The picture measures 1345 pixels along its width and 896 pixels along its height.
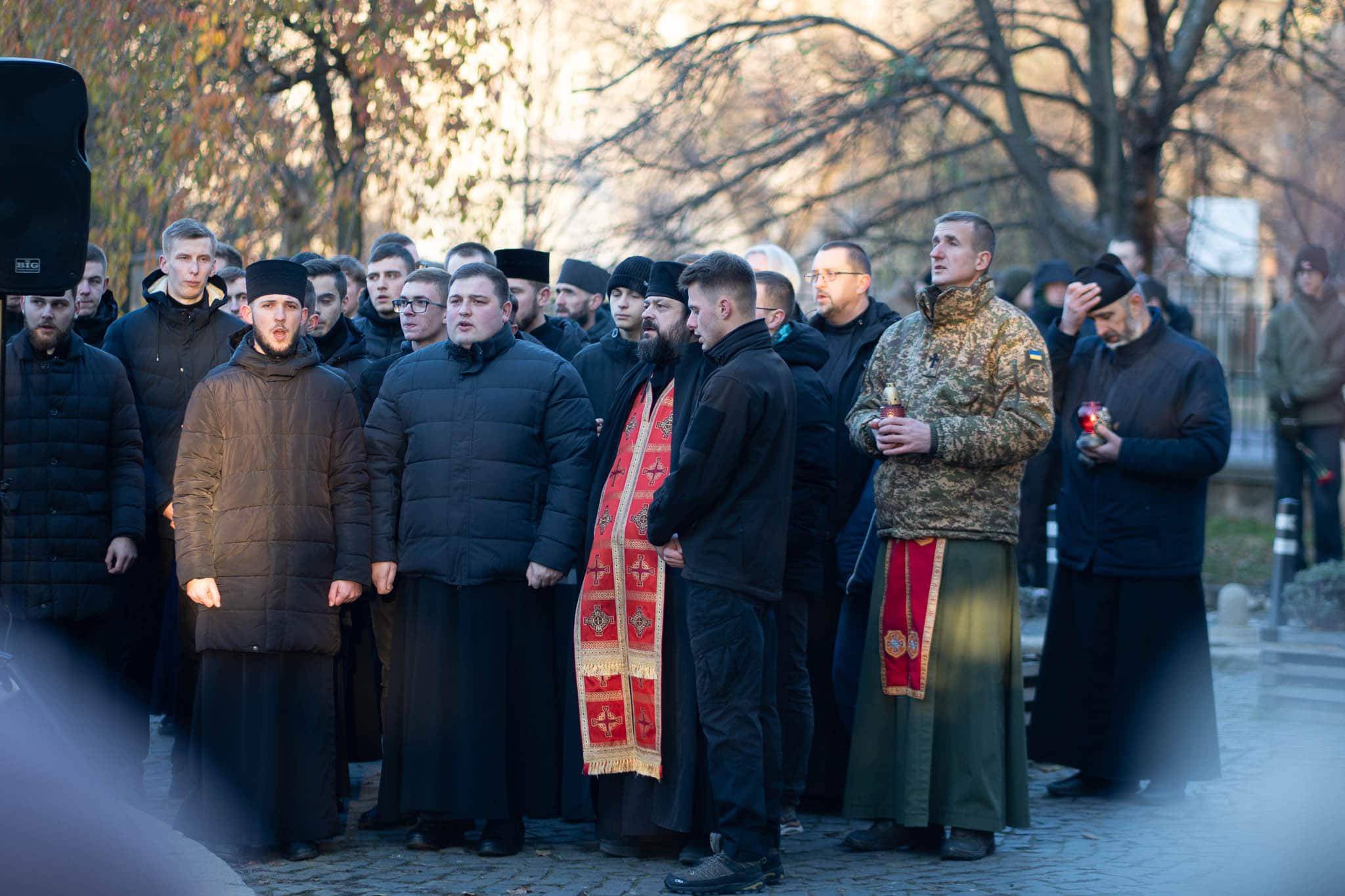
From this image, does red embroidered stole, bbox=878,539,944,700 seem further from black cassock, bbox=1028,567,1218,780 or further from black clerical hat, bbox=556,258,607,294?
black clerical hat, bbox=556,258,607,294

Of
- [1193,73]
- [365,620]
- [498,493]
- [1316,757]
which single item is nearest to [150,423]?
[365,620]

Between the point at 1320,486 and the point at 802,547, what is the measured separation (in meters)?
6.94

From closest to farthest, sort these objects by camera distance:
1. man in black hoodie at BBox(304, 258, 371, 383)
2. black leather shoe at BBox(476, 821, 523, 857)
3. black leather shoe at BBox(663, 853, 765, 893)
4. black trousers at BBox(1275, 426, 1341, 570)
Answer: black leather shoe at BBox(663, 853, 765, 893), black leather shoe at BBox(476, 821, 523, 857), man in black hoodie at BBox(304, 258, 371, 383), black trousers at BBox(1275, 426, 1341, 570)

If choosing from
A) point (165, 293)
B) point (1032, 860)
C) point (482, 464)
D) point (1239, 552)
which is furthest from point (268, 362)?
point (1239, 552)

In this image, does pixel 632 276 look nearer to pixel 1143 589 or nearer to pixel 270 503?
pixel 270 503

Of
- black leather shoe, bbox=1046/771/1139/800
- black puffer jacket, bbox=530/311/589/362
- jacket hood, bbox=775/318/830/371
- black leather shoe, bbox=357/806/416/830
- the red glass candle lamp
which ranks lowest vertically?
black leather shoe, bbox=357/806/416/830

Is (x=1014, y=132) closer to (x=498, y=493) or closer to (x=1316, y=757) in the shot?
(x=1316, y=757)

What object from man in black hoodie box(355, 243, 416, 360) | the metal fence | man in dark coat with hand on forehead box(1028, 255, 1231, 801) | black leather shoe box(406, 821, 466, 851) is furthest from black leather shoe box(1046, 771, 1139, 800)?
the metal fence

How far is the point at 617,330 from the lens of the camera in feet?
25.4

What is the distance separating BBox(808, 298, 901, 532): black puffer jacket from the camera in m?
7.23

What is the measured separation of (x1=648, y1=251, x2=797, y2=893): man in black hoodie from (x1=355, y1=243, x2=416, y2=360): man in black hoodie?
2724mm

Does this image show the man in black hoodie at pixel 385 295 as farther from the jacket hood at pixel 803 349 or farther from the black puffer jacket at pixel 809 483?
the black puffer jacket at pixel 809 483

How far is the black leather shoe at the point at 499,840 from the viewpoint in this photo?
21.1 ft

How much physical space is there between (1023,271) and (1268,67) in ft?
11.1
